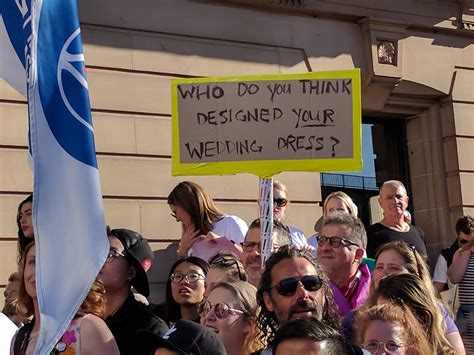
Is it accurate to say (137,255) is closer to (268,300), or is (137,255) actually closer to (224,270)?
(224,270)

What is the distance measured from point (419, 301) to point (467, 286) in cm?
350

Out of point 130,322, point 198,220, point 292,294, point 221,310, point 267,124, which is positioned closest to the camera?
point 292,294

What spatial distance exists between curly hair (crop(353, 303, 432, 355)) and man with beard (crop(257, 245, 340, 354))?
0.74ft

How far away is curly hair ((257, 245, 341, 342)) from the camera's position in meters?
4.62

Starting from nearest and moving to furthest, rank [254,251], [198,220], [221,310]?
[221,310] → [254,251] → [198,220]

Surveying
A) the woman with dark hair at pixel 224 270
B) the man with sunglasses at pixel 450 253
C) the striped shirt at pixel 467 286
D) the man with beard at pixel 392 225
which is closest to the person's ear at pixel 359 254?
the woman with dark hair at pixel 224 270

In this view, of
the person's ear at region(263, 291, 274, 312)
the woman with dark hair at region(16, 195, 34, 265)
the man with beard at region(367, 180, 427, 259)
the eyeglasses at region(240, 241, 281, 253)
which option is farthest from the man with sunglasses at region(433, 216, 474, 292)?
the person's ear at region(263, 291, 274, 312)

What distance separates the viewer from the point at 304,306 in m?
4.57

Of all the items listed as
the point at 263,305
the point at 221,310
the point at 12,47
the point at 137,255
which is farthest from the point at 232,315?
the point at 12,47

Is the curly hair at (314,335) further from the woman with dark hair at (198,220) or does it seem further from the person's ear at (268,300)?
the woman with dark hair at (198,220)

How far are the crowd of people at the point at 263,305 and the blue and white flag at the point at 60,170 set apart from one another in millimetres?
417

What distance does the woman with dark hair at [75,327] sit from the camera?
4426 millimetres

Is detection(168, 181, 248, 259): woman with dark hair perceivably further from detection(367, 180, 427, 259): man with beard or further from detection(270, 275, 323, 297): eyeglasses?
detection(270, 275, 323, 297): eyeglasses

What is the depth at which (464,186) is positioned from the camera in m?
12.1
